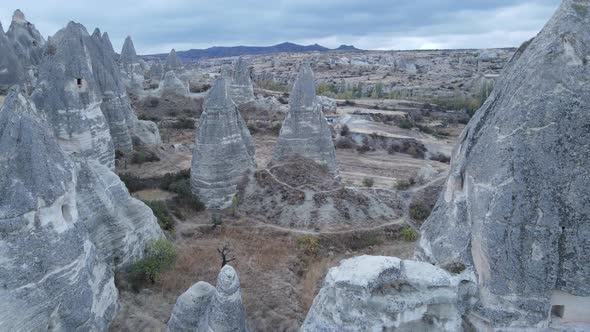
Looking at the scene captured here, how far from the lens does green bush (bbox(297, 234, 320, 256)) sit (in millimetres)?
20578

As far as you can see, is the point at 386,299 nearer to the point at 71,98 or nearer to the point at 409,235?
the point at 409,235

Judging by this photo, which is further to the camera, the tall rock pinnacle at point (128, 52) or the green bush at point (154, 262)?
the tall rock pinnacle at point (128, 52)

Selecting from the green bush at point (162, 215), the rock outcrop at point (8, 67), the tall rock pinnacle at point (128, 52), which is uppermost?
the tall rock pinnacle at point (128, 52)

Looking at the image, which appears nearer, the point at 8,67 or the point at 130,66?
the point at 8,67

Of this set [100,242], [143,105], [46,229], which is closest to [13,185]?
[46,229]

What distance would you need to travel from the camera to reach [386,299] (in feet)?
27.4

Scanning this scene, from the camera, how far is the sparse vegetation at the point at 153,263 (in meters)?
15.6

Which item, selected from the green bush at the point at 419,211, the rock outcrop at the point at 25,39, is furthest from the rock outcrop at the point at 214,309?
the rock outcrop at the point at 25,39

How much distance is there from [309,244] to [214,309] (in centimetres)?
1012

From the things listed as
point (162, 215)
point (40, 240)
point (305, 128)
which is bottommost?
point (162, 215)

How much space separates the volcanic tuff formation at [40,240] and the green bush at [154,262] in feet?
9.66

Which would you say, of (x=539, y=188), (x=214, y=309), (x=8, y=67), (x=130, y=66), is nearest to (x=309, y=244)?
(x=214, y=309)

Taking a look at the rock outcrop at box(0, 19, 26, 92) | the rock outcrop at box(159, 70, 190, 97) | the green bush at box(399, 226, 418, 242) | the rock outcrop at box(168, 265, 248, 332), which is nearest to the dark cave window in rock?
the rock outcrop at box(168, 265, 248, 332)

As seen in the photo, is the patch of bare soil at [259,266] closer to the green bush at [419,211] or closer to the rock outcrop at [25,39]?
the green bush at [419,211]
